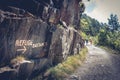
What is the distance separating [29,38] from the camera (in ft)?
67.8

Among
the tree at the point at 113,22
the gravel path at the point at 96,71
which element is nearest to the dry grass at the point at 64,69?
the gravel path at the point at 96,71

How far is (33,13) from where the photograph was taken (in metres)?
22.3

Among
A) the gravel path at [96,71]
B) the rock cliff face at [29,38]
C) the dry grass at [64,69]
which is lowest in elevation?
the gravel path at [96,71]

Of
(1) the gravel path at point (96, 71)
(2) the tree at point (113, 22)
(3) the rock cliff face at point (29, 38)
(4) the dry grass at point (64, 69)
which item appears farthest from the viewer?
(2) the tree at point (113, 22)

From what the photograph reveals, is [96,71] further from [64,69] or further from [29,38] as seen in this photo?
[29,38]

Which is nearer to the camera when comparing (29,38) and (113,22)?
(29,38)

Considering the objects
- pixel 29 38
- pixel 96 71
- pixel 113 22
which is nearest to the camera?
pixel 29 38

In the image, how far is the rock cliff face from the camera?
17688 millimetres

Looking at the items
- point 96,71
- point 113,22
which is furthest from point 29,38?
point 113,22

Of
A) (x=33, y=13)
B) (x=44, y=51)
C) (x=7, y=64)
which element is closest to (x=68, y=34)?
(x=44, y=51)

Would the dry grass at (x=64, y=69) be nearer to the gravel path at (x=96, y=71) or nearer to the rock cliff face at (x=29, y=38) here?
the gravel path at (x=96, y=71)

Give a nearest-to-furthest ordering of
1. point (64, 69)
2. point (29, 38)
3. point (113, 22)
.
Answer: point (29, 38) → point (64, 69) → point (113, 22)

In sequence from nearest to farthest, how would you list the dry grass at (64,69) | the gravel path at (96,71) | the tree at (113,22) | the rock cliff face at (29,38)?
the rock cliff face at (29,38)
the dry grass at (64,69)
the gravel path at (96,71)
the tree at (113,22)

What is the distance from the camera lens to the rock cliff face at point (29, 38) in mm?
17688
